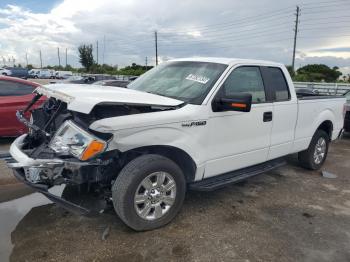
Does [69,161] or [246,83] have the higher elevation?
[246,83]

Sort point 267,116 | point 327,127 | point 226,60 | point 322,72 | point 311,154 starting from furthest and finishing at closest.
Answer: point 322,72, point 327,127, point 311,154, point 267,116, point 226,60

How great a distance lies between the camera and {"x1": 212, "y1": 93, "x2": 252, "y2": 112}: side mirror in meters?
3.57

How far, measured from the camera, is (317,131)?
5.97 metres

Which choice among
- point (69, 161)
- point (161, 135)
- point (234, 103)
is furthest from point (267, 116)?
point (69, 161)

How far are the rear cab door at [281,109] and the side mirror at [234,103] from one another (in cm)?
117

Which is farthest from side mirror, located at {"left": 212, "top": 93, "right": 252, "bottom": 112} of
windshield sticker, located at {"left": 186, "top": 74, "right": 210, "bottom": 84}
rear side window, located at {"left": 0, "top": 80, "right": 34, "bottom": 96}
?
rear side window, located at {"left": 0, "top": 80, "right": 34, "bottom": 96}

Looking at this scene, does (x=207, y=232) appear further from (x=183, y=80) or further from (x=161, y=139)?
(x=183, y=80)

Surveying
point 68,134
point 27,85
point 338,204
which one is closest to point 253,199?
point 338,204

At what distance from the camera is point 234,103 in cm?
365

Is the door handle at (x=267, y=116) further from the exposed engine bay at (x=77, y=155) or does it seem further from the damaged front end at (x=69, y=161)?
the damaged front end at (x=69, y=161)

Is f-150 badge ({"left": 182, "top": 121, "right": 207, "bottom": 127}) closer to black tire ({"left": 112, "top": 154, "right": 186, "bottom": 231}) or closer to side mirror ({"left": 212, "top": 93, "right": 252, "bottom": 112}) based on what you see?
side mirror ({"left": 212, "top": 93, "right": 252, "bottom": 112})

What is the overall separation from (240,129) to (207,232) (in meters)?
1.32

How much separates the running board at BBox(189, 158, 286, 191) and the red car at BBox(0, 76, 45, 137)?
185 inches

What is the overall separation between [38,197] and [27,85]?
148 inches
